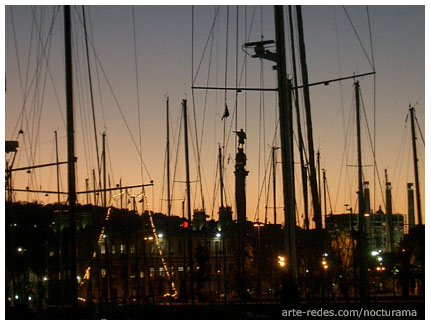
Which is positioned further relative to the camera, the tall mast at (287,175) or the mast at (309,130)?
the mast at (309,130)

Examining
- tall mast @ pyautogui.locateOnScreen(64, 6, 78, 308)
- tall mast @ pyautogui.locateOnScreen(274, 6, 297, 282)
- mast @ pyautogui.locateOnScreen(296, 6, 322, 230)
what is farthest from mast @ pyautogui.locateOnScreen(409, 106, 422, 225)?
tall mast @ pyautogui.locateOnScreen(64, 6, 78, 308)

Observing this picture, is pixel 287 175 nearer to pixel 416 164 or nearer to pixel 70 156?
pixel 70 156

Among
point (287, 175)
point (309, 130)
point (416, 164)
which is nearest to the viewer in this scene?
point (287, 175)

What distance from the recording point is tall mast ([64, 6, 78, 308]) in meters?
15.8

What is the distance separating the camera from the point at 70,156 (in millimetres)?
16000

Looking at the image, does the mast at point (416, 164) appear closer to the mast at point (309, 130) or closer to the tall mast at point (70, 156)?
the mast at point (309, 130)

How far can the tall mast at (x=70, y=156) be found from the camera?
15.8 meters

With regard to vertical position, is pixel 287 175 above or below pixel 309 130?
below

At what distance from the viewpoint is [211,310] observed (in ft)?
57.3

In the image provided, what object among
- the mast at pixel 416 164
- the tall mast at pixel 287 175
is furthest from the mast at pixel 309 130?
the mast at pixel 416 164

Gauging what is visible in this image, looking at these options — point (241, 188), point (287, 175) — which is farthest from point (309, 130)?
point (241, 188)

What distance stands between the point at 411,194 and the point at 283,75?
814 inches

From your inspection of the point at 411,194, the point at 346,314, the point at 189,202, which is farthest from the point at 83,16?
the point at 411,194
